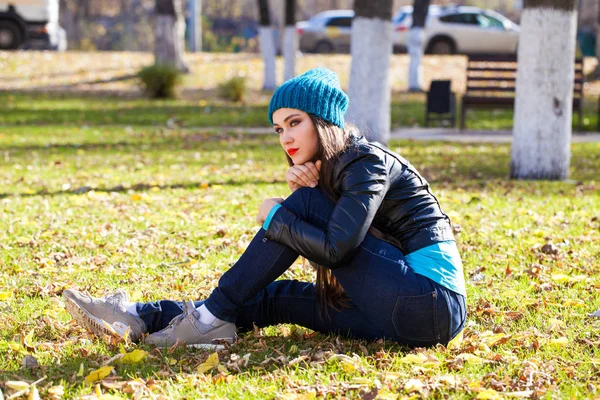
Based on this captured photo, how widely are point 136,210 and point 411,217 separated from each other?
3.67 m

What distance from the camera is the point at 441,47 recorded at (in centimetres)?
2494

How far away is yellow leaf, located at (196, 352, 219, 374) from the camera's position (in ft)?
11.0

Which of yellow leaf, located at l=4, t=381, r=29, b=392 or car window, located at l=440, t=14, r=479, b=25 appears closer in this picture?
yellow leaf, located at l=4, t=381, r=29, b=392

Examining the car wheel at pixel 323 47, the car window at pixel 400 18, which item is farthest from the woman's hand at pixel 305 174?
the car wheel at pixel 323 47

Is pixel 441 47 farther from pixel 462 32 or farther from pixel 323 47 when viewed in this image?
pixel 323 47

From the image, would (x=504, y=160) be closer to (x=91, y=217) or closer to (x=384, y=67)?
(x=384, y=67)

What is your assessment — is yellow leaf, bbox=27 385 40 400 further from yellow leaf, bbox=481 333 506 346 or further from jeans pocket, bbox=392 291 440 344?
yellow leaf, bbox=481 333 506 346

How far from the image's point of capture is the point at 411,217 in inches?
138

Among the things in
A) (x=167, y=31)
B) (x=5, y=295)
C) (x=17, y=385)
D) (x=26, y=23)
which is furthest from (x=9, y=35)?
(x=17, y=385)

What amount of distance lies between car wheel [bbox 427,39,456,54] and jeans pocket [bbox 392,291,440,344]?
22164 mm

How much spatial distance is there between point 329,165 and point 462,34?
72.6ft

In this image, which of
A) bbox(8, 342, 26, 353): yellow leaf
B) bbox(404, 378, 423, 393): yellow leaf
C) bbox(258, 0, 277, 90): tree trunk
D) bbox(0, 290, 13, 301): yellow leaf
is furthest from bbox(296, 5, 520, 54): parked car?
bbox(404, 378, 423, 393): yellow leaf

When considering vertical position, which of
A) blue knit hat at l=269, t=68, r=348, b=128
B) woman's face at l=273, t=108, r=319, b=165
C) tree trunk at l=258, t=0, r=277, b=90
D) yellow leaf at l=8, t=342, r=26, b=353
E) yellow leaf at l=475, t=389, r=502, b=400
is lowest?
yellow leaf at l=8, t=342, r=26, b=353

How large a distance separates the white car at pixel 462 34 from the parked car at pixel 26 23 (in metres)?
9.15
